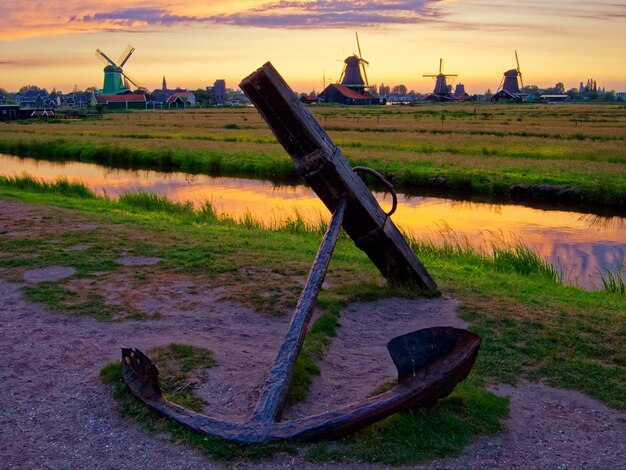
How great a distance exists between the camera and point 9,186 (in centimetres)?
1859

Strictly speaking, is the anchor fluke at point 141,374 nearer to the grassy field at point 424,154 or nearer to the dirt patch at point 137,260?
the dirt patch at point 137,260

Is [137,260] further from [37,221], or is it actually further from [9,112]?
[9,112]

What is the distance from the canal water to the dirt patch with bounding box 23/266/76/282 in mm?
6956

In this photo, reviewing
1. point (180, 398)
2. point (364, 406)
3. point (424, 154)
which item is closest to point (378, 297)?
point (180, 398)

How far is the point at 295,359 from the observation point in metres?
4.16

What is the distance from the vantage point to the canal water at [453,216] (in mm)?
13352

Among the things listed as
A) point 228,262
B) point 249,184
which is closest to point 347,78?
point 249,184

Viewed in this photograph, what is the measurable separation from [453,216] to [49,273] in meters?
12.0

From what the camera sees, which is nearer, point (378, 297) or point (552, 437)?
point (552, 437)

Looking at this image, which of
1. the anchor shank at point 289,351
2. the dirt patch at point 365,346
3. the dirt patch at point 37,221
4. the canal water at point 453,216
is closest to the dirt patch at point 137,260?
the dirt patch at point 37,221

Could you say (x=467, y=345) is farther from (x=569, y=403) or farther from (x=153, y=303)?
(x=153, y=303)

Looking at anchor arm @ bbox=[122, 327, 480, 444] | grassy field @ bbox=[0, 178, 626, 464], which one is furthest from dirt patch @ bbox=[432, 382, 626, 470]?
anchor arm @ bbox=[122, 327, 480, 444]

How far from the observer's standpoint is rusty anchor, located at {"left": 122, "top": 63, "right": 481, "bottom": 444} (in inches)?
146

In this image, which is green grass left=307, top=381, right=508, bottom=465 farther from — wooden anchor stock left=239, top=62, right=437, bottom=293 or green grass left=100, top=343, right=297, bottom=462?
wooden anchor stock left=239, top=62, right=437, bottom=293
